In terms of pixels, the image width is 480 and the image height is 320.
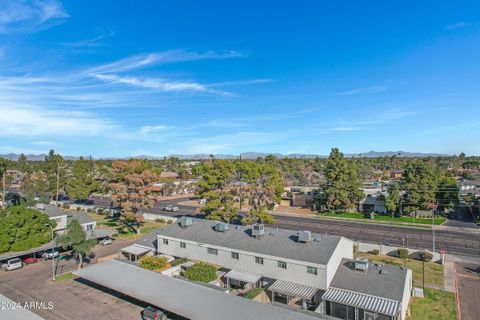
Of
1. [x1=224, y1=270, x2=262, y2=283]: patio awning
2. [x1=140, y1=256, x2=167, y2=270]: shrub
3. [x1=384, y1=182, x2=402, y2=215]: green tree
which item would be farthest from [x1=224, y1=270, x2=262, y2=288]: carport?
[x1=384, y1=182, x2=402, y2=215]: green tree

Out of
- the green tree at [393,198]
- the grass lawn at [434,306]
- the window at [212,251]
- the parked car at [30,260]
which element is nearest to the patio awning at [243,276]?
the window at [212,251]

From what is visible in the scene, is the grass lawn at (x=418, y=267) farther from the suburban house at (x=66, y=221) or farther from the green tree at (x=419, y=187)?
the suburban house at (x=66, y=221)

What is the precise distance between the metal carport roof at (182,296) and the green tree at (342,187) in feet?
182

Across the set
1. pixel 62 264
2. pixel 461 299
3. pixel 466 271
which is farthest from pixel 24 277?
pixel 466 271

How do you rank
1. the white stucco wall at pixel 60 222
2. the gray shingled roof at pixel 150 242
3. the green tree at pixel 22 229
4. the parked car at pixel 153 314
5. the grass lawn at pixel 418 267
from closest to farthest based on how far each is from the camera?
the parked car at pixel 153 314 < the grass lawn at pixel 418 267 < the green tree at pixel 22 229 < the gray shingled roof at pixel 150 242 < the white stucco wall at pixel 60 222

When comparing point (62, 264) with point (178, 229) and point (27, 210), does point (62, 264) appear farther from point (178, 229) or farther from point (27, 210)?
point (178, 229)

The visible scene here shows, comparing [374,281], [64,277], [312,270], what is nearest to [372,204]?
[374,281]

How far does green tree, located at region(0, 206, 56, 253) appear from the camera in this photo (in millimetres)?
39844

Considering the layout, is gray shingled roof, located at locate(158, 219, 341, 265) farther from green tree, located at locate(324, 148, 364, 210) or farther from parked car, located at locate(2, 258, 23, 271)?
green tree, located at locate(324, 148, 364, 210)

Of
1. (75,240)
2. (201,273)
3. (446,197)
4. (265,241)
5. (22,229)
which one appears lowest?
(201,273)

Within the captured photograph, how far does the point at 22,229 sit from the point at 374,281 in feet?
147

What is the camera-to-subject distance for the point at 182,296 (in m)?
26.5

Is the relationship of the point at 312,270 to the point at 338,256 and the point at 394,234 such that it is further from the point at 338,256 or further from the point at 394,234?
the point at 394,234

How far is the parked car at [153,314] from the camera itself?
83.5 ft
